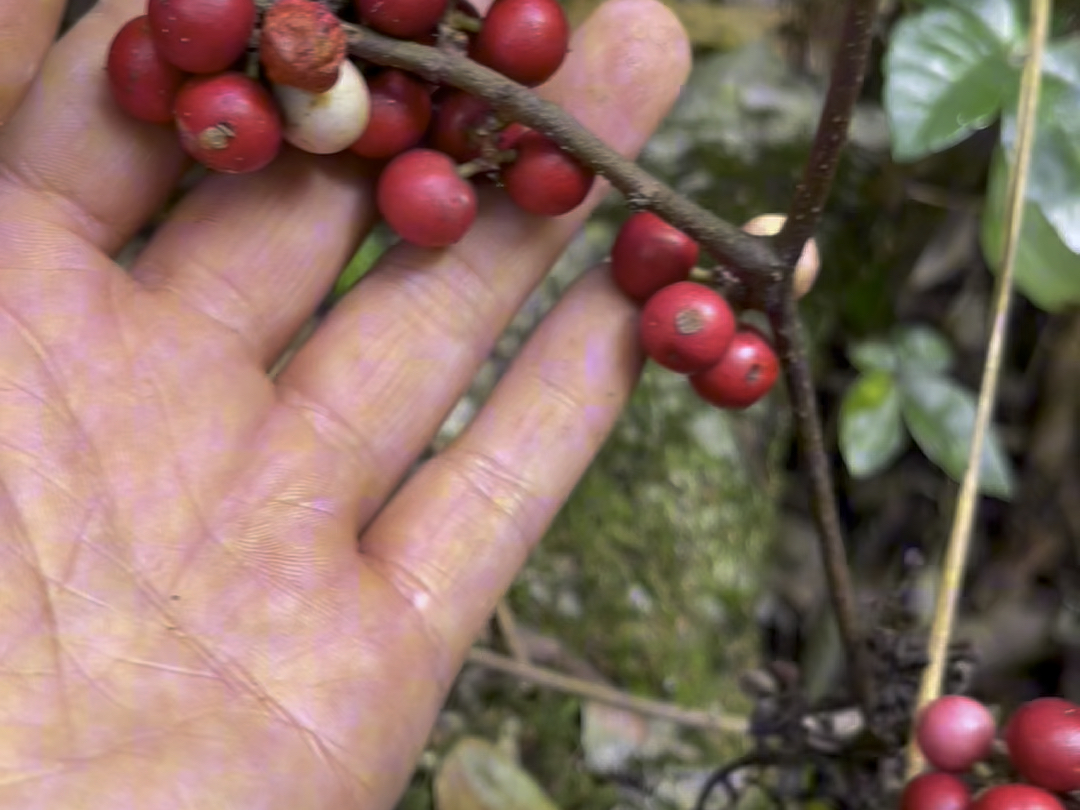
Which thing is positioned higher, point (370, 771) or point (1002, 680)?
point (1002, 680)

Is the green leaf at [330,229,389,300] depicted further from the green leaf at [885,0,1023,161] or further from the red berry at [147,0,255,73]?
the green leaf at [885,0,1023,161]

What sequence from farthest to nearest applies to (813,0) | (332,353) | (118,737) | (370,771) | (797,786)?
(813,0) → (797,786) → (332,353) → (370,771) → (118,737)

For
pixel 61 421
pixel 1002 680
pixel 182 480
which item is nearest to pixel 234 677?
pixel 182 480

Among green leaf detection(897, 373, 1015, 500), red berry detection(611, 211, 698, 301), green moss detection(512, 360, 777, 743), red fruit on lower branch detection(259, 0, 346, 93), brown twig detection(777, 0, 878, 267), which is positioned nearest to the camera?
brown twig detection(777, 0, 878, 267)

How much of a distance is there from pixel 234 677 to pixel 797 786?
923mm

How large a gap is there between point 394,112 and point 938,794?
39.8 inches

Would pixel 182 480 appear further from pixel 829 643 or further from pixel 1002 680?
pixel 1002 680

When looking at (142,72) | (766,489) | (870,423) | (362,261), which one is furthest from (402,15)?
(766,489)

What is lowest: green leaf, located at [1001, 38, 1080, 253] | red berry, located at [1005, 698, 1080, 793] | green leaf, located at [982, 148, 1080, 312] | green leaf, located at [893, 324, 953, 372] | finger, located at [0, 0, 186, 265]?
red berry, located at [1005, 698, 1080, 793]

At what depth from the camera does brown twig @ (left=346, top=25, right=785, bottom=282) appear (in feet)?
3.96

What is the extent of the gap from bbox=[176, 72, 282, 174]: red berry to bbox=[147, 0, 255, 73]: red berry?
0.09 feet

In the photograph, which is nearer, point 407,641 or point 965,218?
point 407,641

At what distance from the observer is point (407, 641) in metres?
1.33

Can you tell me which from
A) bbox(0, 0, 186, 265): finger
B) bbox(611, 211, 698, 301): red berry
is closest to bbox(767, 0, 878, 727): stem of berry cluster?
bbox(611, 211, 698, 301): red berry
